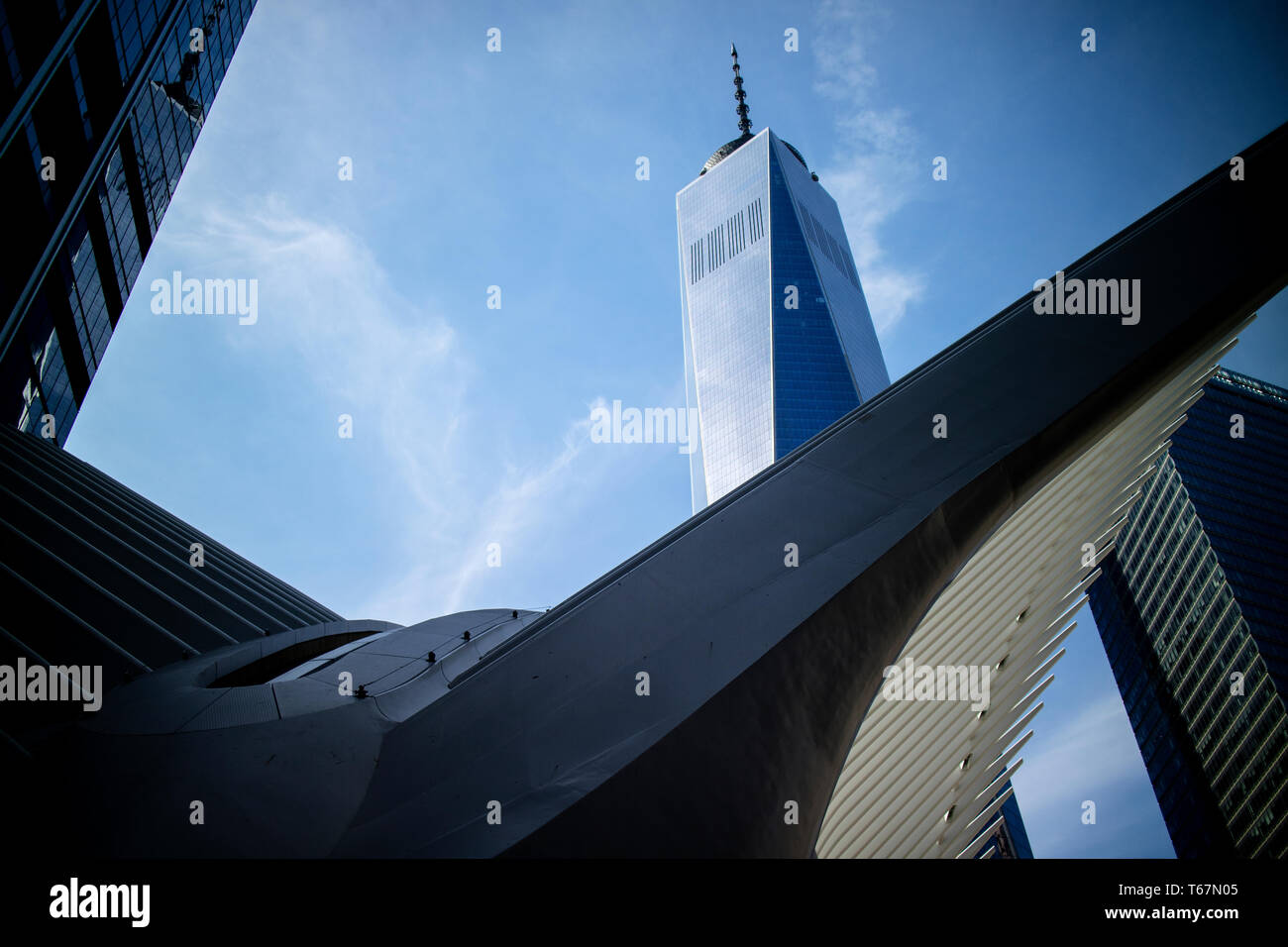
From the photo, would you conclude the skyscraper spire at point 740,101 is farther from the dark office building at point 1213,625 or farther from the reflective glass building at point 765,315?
the dark office building at point 1213,625

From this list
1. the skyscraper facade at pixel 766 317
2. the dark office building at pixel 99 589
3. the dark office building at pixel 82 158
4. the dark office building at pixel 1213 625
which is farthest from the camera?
the skyscraper facade at pixel 766 317

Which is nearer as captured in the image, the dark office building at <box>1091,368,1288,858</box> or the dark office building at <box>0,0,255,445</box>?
the dark office building at <box>0,0,255,445</box>

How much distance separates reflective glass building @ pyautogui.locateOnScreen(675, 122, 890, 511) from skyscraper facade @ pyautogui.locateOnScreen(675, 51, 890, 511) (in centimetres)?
24

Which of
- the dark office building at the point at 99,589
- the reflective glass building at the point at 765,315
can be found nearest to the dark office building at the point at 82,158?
the dark office building at the point at 99,589

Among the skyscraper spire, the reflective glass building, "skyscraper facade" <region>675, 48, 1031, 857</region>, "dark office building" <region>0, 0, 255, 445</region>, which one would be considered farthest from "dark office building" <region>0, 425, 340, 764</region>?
the skyscraper spire

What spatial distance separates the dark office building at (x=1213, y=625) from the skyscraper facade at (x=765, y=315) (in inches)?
1844

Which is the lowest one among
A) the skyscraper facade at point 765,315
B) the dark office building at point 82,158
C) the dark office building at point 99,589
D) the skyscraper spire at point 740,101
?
the dark office building at point 99,589

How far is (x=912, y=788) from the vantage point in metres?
12.0

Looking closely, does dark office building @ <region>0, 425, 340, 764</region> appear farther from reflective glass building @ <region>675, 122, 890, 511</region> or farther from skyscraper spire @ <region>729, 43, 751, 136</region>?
skyscraper spire @ <region>729, 43, 751, 136</region>

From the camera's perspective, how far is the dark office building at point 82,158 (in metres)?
25.1

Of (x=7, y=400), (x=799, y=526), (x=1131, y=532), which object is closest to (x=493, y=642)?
(x=799, y=526)

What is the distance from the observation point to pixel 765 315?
410 feet

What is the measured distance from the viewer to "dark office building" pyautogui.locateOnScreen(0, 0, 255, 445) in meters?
25.1

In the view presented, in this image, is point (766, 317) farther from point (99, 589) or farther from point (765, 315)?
point (99, 589)
